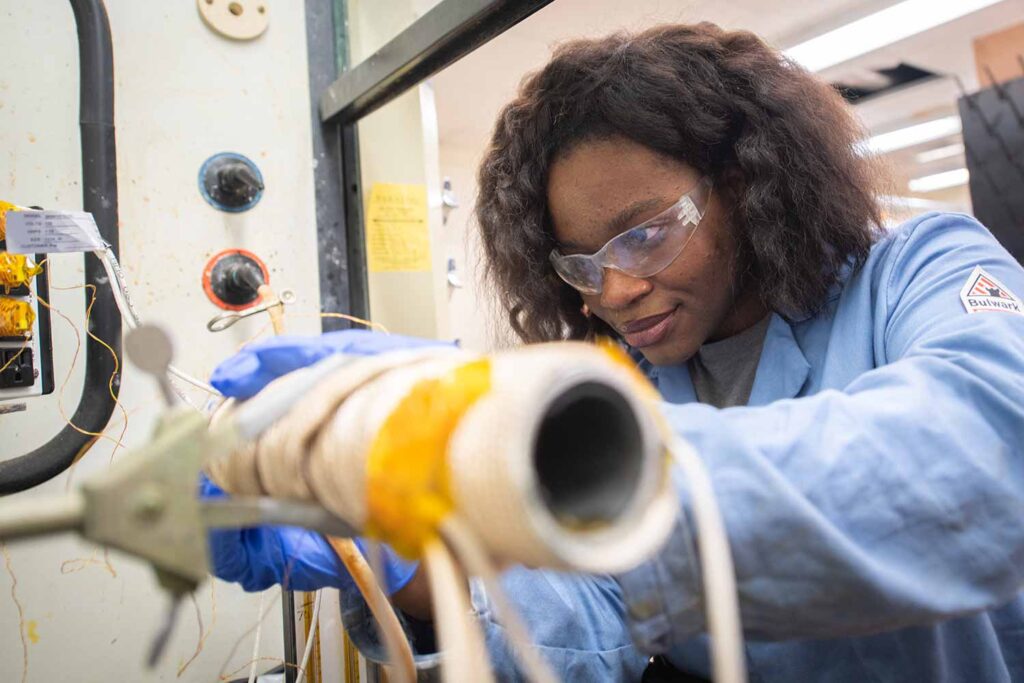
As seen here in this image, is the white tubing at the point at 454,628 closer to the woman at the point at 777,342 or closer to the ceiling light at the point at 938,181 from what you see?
the woman at the point at 777,342

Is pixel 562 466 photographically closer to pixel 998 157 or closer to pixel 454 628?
pixel 454 628

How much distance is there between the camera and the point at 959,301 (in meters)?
0.61

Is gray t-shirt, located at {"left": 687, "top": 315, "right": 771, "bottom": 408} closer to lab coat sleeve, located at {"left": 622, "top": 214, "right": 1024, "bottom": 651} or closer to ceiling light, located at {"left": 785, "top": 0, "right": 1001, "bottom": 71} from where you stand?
lab coat sleeve, located at {"left": 622, "top": 214, "right": 1024, "bottom": 651}

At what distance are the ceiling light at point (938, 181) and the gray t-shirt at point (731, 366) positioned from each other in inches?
280

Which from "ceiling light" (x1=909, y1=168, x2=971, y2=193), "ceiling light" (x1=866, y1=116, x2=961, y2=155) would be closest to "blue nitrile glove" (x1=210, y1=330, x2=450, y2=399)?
"ceiling light" (x1=866, y1=116, x2=961, y2=155)

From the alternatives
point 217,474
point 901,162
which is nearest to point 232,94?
point 217,474

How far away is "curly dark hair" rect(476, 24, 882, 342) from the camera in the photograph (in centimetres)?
91

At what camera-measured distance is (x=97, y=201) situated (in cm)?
99

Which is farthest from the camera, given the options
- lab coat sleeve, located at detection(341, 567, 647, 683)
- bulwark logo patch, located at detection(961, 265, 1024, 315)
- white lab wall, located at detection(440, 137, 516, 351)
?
white lab wall, located at detection(440, 137, 516, 351)

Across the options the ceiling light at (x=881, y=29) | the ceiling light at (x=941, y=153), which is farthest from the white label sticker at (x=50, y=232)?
the ceiling light at (x=941, y=153)

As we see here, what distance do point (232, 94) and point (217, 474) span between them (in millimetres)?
1011

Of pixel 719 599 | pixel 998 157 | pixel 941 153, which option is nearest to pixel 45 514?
pixel 719 599

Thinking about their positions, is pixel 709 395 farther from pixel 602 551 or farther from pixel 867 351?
pixel 602 551

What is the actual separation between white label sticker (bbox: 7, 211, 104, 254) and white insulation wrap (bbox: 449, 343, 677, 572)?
823mm
